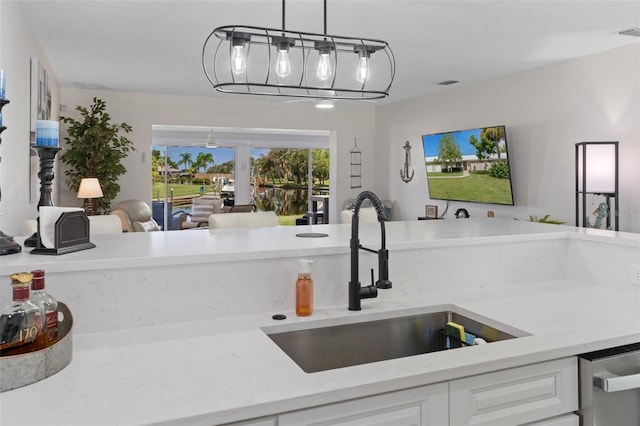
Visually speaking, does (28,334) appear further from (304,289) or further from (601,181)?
(601,181)

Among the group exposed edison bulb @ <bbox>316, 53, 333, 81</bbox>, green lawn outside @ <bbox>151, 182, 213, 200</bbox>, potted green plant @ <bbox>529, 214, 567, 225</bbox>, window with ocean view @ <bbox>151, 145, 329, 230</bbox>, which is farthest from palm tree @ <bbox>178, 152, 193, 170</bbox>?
exposed edison bulb @ <bbox>316, 53, 333, 81</bbox>

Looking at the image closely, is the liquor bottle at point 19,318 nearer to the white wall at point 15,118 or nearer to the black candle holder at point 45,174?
the black candle holder at point 45,174

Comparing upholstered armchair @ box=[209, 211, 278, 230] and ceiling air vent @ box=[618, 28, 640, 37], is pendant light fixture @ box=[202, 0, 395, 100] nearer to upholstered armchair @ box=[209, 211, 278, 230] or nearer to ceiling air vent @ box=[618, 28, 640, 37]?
upholstered armchair @ box=[209, 211, 278, 230]

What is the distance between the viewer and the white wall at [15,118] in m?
2.93

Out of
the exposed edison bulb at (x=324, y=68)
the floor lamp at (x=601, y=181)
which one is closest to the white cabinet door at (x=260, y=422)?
the exposed edison bulb at (x=324, y=68)

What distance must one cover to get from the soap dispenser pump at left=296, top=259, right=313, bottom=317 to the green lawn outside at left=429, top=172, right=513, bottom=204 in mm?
4481

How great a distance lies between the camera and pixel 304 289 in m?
1.60

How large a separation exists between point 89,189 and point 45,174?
442cm

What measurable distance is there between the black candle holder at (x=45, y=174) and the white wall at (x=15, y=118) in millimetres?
1575

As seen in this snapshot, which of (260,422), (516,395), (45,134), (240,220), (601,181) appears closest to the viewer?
(260,422)

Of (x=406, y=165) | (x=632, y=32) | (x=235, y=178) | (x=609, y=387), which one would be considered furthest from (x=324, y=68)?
(x=235, y=178)

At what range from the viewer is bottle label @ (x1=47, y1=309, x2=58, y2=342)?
1145mm

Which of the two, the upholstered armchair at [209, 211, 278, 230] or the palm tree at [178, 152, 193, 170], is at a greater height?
the palm tree at [178, 152, 193, 170]

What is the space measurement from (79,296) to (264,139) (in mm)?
7930
